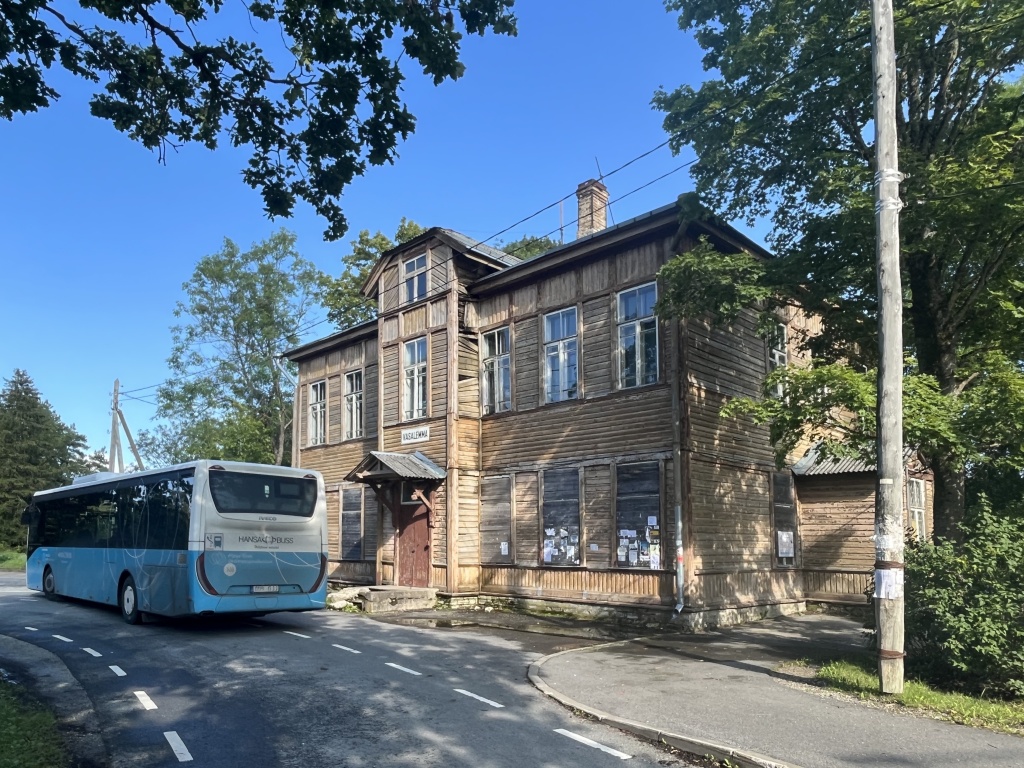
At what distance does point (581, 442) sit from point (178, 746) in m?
11.3

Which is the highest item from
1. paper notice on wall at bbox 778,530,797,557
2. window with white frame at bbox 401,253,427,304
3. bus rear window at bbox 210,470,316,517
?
window with white frame at bbox 401,253,427,304

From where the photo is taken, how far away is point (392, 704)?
8.34 m

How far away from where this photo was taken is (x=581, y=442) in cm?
1708

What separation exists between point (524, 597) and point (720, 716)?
33.9ft

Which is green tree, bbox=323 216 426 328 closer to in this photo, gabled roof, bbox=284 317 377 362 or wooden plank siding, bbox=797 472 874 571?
gabled roof, bbox=284 317 377 362

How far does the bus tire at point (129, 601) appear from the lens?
1491 centimetres

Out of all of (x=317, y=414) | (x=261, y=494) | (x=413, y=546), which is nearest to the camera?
(x=261, y=494)

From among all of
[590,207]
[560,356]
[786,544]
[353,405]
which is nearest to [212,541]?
[560,356]

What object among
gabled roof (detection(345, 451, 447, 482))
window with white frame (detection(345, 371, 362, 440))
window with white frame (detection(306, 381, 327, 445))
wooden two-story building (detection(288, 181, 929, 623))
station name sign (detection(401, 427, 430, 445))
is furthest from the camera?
window with white frame (detection(306, 381, 327, 445))

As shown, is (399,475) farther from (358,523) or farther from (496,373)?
(358,523)

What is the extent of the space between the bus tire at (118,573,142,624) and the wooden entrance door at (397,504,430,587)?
695cm

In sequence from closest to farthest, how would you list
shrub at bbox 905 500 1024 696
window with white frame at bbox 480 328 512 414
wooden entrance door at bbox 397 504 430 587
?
shrub at bbox 905 500 1024 696
window with white frame at bbox 480 328 512 414
wooden entrance door at bbox 397 504 430 587

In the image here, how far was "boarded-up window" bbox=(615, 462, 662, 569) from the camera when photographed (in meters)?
15.4

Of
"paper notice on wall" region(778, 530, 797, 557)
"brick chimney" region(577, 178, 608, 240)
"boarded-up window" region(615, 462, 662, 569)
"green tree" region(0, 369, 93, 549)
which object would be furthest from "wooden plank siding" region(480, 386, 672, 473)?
"green tree" region(0, 369, 93, 549)
